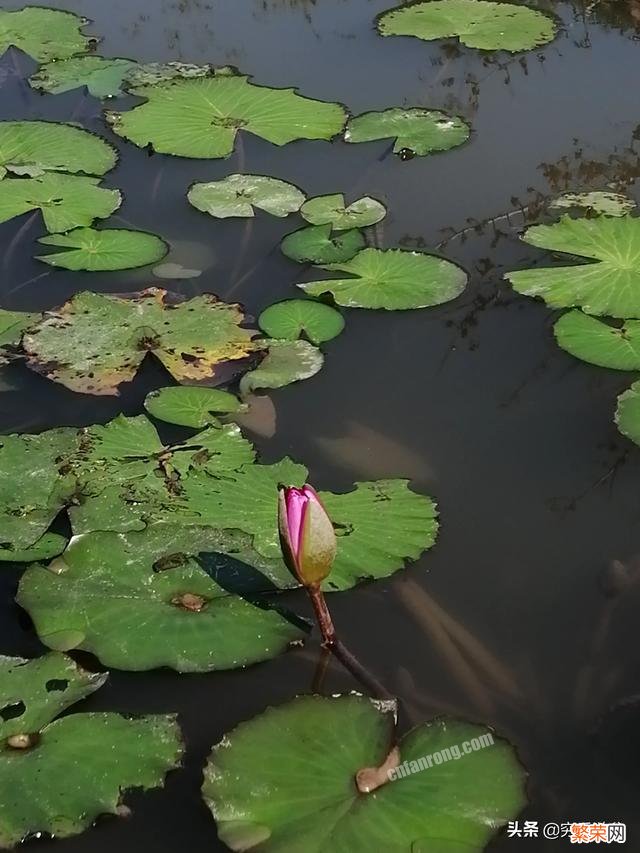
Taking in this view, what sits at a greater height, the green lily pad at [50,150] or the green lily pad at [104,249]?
the green lily pad at [50,150]

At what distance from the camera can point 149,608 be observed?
206cm

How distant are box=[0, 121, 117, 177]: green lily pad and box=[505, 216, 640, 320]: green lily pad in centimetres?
190

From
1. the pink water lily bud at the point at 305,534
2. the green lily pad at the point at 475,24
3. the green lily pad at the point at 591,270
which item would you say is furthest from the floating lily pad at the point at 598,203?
the pink water lily bud at the point at 305,534

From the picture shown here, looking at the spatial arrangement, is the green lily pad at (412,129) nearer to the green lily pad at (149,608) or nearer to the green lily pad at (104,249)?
the green lily pad at (104,249)

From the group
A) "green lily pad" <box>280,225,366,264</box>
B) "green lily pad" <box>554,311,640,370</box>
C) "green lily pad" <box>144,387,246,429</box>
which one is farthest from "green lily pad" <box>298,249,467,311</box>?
"green lily pad" <box>144,387,246,429</box>

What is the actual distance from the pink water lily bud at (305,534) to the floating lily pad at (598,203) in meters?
2.18

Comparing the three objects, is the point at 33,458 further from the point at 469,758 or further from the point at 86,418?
the point at 469,758

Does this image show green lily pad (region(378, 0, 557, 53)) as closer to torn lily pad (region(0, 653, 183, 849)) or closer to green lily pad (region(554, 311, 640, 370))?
green lily pad (region(554, 311, 640, 370))

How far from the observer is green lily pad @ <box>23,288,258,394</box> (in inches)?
112

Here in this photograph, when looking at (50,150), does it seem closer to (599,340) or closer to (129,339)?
(129,339)

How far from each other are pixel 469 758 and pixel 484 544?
619 mm

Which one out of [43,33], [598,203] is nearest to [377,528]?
[598,203]

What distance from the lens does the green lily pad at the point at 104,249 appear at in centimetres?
341

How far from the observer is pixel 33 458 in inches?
99.2
